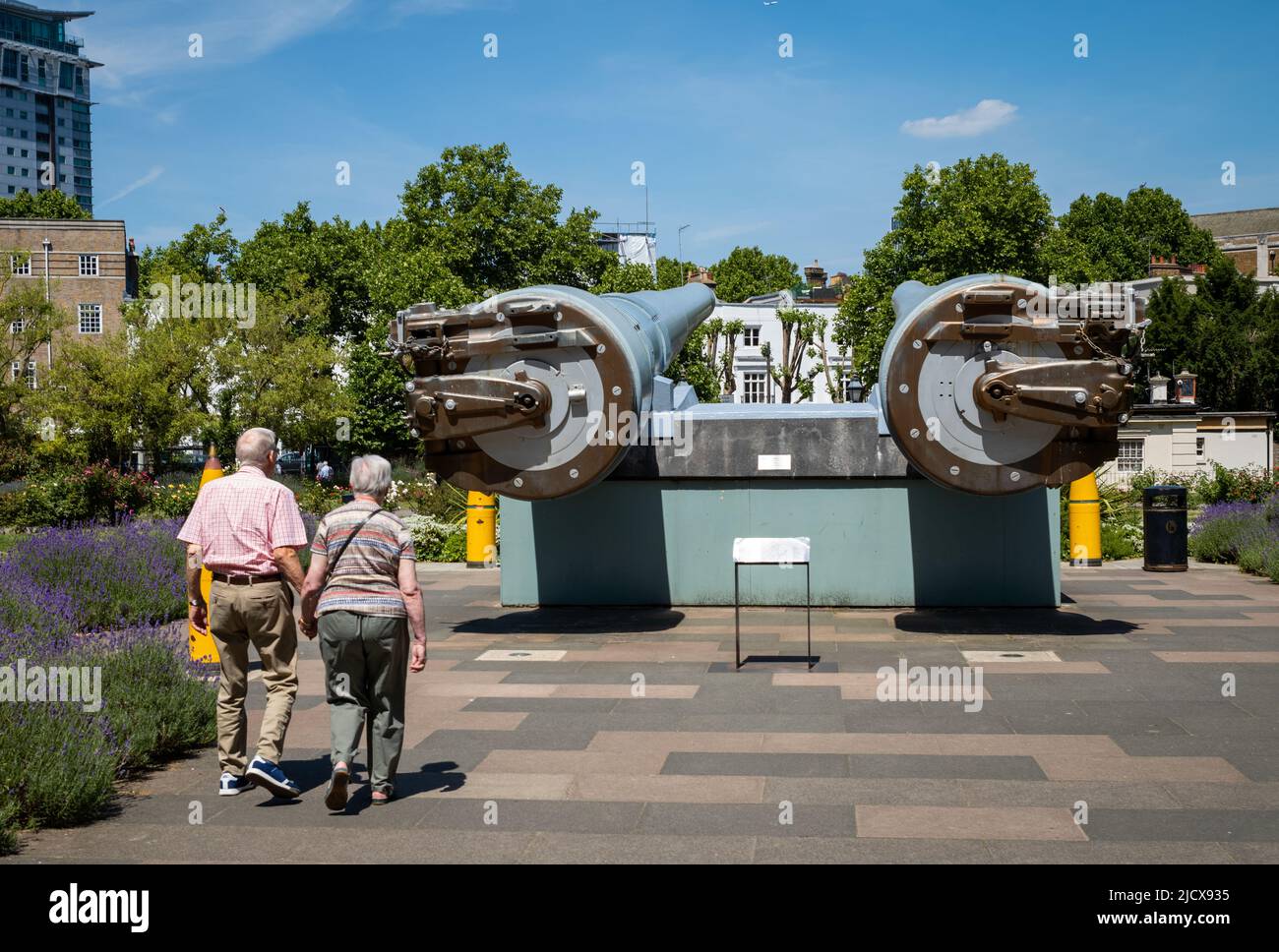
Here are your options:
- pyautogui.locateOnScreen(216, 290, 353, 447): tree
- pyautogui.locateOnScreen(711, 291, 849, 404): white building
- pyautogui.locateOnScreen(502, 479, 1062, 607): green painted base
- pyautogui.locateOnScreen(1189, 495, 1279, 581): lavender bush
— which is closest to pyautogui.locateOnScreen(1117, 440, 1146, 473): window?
pyautogui.locateOnScreen(1189, 495, 1279, 581): lavender bush

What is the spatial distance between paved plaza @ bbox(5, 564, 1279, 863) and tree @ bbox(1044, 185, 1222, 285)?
7681cm

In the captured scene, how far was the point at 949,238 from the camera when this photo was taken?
52.6 meters

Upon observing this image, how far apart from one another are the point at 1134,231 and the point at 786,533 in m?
82.8

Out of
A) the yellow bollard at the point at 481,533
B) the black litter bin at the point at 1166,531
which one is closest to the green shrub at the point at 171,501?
the yellow bollard at the point at 481,533

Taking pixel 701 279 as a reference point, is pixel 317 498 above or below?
below

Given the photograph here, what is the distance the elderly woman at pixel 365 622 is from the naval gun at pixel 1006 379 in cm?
584

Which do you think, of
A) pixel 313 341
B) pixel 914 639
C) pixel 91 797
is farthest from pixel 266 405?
pixel 91 797

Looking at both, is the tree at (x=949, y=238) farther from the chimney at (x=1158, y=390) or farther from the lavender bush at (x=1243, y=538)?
the lavender bush at (x=1243, y=538)

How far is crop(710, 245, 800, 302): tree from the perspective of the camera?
102688mm

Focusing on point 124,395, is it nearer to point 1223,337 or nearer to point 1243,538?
point 1243,538

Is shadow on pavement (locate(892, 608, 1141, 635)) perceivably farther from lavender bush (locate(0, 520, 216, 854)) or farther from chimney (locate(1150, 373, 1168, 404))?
chimney (locate(1150, 373, 1168, 404))

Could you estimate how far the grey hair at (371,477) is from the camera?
6.81 meters

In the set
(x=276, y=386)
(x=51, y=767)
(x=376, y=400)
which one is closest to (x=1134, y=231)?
(x=376, y=400)
